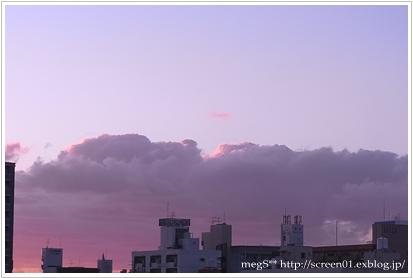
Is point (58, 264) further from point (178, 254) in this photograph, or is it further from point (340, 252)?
point (340, 252)

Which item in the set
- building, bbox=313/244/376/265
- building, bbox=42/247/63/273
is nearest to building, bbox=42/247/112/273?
building, bbox=42/247/63/273

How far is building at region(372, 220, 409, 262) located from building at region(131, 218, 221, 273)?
10890 mm

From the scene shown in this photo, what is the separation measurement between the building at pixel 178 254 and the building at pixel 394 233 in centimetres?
1089

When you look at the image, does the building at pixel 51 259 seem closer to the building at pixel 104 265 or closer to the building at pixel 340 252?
Result: the building at pixel 104 265

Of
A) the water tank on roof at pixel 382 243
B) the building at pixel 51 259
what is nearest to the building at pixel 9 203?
the building at pixel 51 259

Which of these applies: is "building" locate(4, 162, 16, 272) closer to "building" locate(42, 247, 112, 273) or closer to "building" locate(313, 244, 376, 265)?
"building" locate(42, 247, 112, 273)

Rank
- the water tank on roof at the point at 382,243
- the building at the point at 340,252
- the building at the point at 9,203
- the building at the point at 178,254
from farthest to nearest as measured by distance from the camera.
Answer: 1. the building at the point at 9,203
2. the building at the point at 178,254
3. the building at the point at 340,252
4. the water tank on roof at the point at 382,243

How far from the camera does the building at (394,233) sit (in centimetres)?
6194

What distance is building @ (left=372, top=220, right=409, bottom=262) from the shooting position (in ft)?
203

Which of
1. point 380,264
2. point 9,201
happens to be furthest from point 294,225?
point 9,201

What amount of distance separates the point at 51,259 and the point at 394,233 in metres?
22.7
